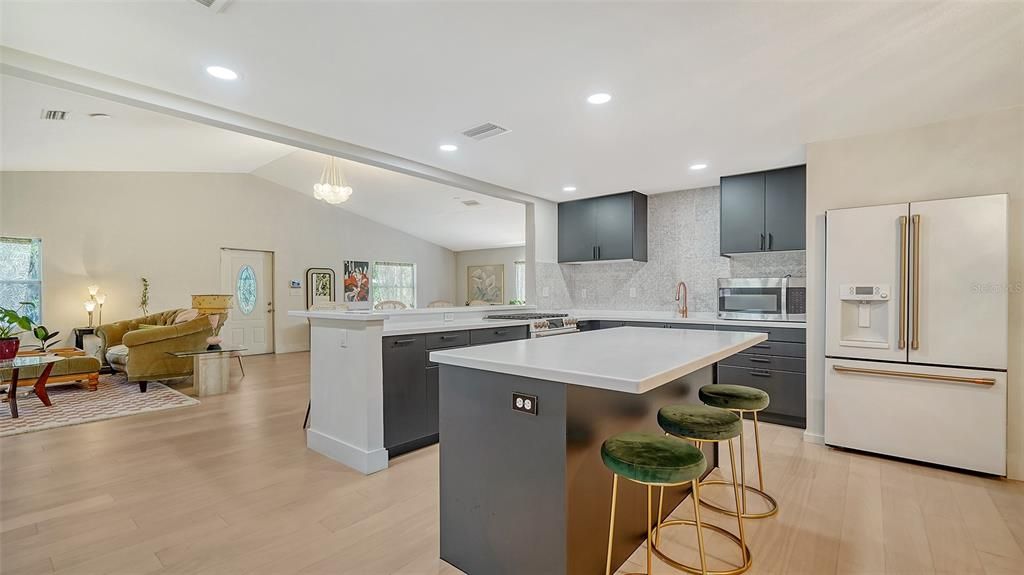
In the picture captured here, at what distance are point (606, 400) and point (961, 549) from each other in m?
1.81

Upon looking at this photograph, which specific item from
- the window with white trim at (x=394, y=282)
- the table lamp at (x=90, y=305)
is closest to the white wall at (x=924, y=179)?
the window with white trim at (x=394, y=282)

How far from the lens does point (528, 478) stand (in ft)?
5.48

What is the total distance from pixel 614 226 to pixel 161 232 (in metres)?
7.26

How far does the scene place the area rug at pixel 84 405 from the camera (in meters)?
4.03

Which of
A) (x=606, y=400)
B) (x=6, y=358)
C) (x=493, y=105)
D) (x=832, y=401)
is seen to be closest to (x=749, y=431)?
(x=832, y=401)

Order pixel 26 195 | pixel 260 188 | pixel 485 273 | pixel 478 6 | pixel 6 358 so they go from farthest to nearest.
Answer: pixel 485 273 < pixel 260 188 < pixel 26 195 < pixel 6 358 < pixel 478 6

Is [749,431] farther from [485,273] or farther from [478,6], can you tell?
[485,273]

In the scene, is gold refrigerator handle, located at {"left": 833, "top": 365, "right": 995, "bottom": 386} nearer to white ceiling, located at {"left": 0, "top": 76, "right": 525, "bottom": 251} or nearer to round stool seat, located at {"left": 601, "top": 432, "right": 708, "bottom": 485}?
round stool seat, located at {"left": 601, "top": 432, "right": 708, "bottom": 485}

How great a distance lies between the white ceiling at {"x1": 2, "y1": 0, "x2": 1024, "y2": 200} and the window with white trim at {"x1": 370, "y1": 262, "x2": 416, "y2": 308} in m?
7.42

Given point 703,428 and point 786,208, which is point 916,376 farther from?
point 703,428

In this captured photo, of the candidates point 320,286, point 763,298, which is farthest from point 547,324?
point 320,286

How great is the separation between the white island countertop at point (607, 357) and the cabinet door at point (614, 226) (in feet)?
8.54

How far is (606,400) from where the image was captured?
6.05 ft

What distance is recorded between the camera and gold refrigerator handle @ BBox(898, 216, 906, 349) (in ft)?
9.78
